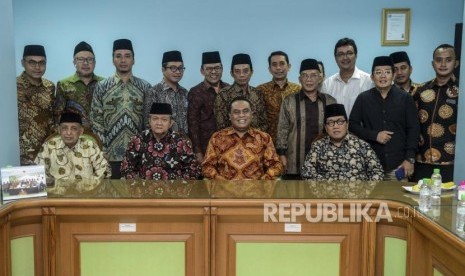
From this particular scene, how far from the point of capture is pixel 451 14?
15.5 ft

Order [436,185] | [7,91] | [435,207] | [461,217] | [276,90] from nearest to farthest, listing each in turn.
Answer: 1. [461,217]
2. [435,207]
3. [436,185]
4. [7,91]
5. [276,90]

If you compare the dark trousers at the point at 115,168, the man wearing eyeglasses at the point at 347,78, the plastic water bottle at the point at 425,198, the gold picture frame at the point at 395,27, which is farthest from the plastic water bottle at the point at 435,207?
the gold picture frame at the point at 395,27

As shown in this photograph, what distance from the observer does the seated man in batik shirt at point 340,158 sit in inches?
126

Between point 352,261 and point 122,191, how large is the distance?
1.31m

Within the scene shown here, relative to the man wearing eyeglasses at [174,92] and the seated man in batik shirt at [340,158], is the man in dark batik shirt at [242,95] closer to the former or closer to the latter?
the man wearing eyeglasses at [174,92]

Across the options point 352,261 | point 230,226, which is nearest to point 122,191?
point 230,226

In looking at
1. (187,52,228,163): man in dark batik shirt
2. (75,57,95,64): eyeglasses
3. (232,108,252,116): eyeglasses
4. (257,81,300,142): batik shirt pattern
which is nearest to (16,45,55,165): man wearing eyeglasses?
(75,57,95,64): eyeglasses

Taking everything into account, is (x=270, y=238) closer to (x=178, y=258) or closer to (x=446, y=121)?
(x=178, y=258)

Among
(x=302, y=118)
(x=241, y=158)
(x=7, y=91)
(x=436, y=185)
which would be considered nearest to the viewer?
(x=436, y=185)

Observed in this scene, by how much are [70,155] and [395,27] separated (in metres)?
3.32

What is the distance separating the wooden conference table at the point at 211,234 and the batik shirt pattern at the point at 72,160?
2.43 ft

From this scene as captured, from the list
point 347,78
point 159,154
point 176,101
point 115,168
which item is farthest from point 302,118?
point 115,168

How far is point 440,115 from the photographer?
350 centimetres

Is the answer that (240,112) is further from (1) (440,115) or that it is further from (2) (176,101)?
(1) (440,115)
